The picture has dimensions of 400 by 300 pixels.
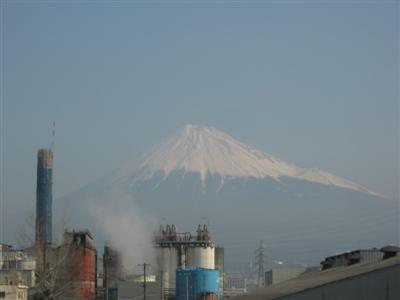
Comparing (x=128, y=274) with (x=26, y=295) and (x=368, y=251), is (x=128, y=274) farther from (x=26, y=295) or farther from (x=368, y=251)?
(x=368, y=251)

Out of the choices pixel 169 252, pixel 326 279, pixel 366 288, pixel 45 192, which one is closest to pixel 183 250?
pixel 169 252

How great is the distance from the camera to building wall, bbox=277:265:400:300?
117ft

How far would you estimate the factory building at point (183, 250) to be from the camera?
11912 centimetres

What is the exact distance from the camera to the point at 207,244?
120 metres

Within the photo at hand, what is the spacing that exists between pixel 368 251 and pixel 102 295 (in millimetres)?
51361

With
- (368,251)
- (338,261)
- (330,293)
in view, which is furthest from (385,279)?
(338,261)

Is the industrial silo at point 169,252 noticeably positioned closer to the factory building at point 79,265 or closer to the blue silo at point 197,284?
the factory building at point 79,265

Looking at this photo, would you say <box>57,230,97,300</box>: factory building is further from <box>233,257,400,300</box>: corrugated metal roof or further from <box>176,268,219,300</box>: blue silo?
<box>233,257,400,300</box>: corrugated metal roof

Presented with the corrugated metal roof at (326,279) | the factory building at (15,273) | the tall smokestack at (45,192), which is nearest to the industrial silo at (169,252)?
the tall smokestack at (45,192)

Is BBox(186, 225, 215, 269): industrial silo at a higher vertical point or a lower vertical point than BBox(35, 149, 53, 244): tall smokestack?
lower

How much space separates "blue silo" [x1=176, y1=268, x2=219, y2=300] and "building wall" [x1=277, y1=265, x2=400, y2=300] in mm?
64185

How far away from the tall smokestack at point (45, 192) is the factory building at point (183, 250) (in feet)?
45.4

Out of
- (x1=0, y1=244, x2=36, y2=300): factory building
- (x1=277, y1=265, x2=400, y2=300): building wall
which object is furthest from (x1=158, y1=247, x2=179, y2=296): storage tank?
(x1=277, y1=265, x2=400, y2=300): building wall

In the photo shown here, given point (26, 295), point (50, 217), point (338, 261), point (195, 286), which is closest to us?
point (338, 261)
